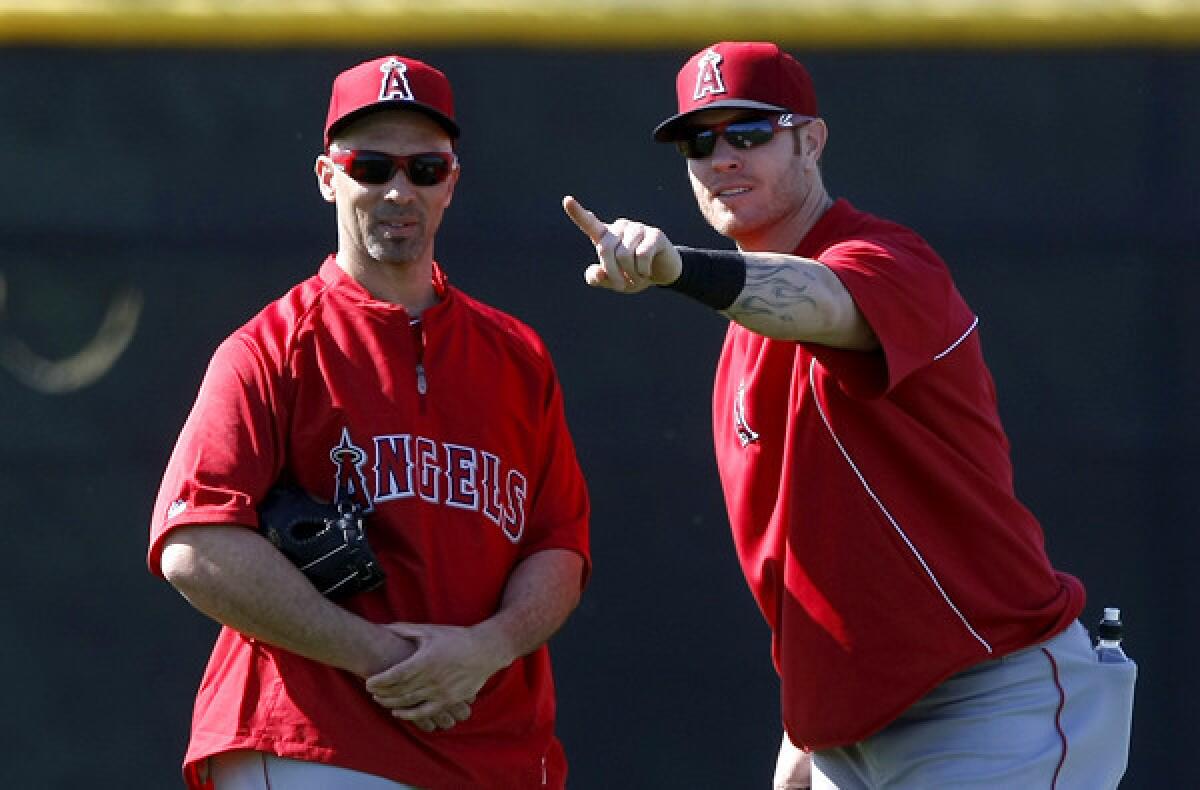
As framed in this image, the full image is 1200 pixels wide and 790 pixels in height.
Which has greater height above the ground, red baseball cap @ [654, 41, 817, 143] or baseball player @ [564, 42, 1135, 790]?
red baseball cap @ [654, 41, 817, 143]

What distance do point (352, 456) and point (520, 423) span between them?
0.34m

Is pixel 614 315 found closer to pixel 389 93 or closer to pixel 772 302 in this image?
pixel 389 93

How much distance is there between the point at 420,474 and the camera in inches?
124

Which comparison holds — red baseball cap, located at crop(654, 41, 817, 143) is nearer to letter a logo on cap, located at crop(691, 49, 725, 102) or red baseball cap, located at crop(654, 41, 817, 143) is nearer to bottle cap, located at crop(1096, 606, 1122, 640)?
letter a logo on cap, located at crop(691, 49, 725, 102)

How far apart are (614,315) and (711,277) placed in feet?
5.59

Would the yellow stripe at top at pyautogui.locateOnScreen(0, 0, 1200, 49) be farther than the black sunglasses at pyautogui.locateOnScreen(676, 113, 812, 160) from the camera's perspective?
Yes

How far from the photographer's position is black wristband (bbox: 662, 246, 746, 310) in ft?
8.80

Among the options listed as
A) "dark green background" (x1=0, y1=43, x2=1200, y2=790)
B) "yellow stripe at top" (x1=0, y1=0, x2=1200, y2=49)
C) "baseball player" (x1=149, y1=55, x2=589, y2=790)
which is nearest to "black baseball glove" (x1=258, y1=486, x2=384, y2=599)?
"baseball player" (x1=149, y1=55, x2=589, y2=790)

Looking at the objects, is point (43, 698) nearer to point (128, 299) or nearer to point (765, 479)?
point (128, 299)

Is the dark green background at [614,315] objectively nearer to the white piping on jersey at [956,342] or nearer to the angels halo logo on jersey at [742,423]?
the angels halo logo on jersey at [742,423]

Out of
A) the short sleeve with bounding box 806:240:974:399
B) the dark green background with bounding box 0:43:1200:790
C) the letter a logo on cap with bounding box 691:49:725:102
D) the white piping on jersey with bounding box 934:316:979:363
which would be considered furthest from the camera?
the dark green background with bounding box 0:43:1200:790

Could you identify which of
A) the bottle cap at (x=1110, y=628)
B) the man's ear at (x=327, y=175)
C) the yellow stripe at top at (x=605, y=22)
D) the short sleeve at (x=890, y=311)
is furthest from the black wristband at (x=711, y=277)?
the yellow stripe at top at (x=605, y=22)

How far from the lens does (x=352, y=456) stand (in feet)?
10.2

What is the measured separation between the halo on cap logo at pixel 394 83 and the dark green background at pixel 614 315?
1.14 metres
